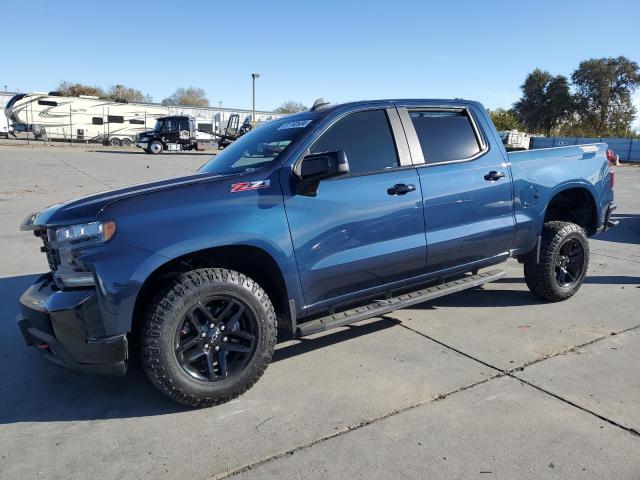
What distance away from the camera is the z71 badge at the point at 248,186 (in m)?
3.16

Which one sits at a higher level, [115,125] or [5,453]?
[115,125]

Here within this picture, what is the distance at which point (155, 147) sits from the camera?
32.6 metres

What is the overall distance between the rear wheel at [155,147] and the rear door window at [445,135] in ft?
101

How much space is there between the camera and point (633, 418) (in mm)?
2918

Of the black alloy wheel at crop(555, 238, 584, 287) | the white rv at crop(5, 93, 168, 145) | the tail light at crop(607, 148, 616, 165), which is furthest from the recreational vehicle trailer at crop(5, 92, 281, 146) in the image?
the black alloy wheel at crop(555, 238, 584, 287)

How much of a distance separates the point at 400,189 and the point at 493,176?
105 centimetres

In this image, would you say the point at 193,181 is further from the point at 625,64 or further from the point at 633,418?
the point at 625,64

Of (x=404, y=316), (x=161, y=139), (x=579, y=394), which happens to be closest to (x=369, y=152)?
(x=404, y=316)

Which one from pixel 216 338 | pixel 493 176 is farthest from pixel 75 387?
pixel 493 176

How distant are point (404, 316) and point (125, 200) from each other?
8.90 feet

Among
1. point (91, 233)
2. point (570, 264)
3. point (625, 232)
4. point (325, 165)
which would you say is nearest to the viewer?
point (91, 233)

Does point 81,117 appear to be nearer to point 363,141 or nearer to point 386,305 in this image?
point 363,141

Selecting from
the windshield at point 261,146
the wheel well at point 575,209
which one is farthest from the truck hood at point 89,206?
the wheel well at point 575,209

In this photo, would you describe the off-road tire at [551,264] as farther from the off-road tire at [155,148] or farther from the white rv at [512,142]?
the off-road tire at [155,148]
